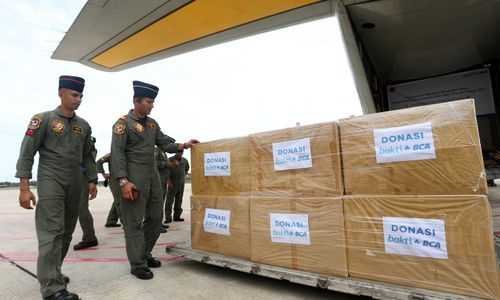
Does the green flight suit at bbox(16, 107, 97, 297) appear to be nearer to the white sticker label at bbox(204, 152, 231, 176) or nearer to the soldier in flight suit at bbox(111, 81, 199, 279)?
the soldier in flight suit at bbox(111, 81, 199, 279)

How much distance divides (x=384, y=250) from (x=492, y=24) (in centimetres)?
537

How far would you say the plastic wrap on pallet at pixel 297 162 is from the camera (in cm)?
203

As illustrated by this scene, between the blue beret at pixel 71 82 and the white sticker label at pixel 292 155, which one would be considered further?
the blue beret at pixel 71 82

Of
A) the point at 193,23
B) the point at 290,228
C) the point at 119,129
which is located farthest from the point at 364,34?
the point at 119,129

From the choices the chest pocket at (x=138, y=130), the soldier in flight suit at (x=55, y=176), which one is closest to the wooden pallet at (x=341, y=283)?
the soldier in flight suit at (x=55, y=176)

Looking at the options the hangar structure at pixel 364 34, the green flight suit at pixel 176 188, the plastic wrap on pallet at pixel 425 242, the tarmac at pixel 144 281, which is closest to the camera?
the plastic wrap on pallet at pixel 425 242

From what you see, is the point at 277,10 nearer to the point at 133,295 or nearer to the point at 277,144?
the point at 277,144

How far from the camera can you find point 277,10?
4.71 metres

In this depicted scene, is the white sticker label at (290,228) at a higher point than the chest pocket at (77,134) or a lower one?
lower

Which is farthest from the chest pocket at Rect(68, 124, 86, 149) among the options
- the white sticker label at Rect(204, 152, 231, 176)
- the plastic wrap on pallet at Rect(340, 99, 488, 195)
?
the plastic wrap on pallet at Rect(340, 99, 488, 195)

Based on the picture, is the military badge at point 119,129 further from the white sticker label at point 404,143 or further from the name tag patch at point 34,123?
the white sticker label at point 404,143

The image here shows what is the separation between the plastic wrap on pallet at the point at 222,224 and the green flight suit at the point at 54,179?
1120mm

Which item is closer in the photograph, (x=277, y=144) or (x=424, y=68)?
(x=277, y=144)

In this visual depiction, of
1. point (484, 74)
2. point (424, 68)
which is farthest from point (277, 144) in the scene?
point (484, 74)
